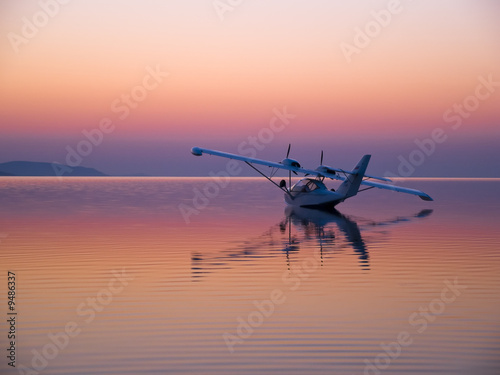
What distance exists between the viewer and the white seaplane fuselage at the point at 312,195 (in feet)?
144

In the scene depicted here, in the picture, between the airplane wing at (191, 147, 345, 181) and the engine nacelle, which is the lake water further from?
the engine nacelle

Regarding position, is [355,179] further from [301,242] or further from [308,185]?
[301,242]

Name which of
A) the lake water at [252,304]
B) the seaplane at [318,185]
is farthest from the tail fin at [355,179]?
the lake water at [252,304]

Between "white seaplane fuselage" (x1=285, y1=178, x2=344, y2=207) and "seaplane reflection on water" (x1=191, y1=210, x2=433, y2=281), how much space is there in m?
4.37

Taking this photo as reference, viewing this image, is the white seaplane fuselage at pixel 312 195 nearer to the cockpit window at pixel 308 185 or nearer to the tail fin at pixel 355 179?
the cockpit window at pixel 308 185

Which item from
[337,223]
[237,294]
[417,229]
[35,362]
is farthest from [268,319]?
[337,223]

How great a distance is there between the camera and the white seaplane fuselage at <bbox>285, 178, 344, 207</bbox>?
144 feet

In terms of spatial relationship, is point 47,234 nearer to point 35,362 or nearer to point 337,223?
point 337,223

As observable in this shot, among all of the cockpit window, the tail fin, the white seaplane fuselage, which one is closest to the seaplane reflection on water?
the tail fin

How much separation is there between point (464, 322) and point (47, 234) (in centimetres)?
2049

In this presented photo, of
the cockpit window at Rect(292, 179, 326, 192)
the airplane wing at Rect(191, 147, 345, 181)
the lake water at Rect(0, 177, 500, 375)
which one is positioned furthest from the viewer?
the cockpit window at Rect(292, 179, 326, 192)

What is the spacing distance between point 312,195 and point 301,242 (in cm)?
1950

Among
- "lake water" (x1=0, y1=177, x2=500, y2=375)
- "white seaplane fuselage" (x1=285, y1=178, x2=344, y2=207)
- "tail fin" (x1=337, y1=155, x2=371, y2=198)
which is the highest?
"tail fin" (x1=337, y1=155, x2=371, y2=198)

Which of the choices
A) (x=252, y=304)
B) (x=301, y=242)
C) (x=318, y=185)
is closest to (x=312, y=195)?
(x=318, y=185)
